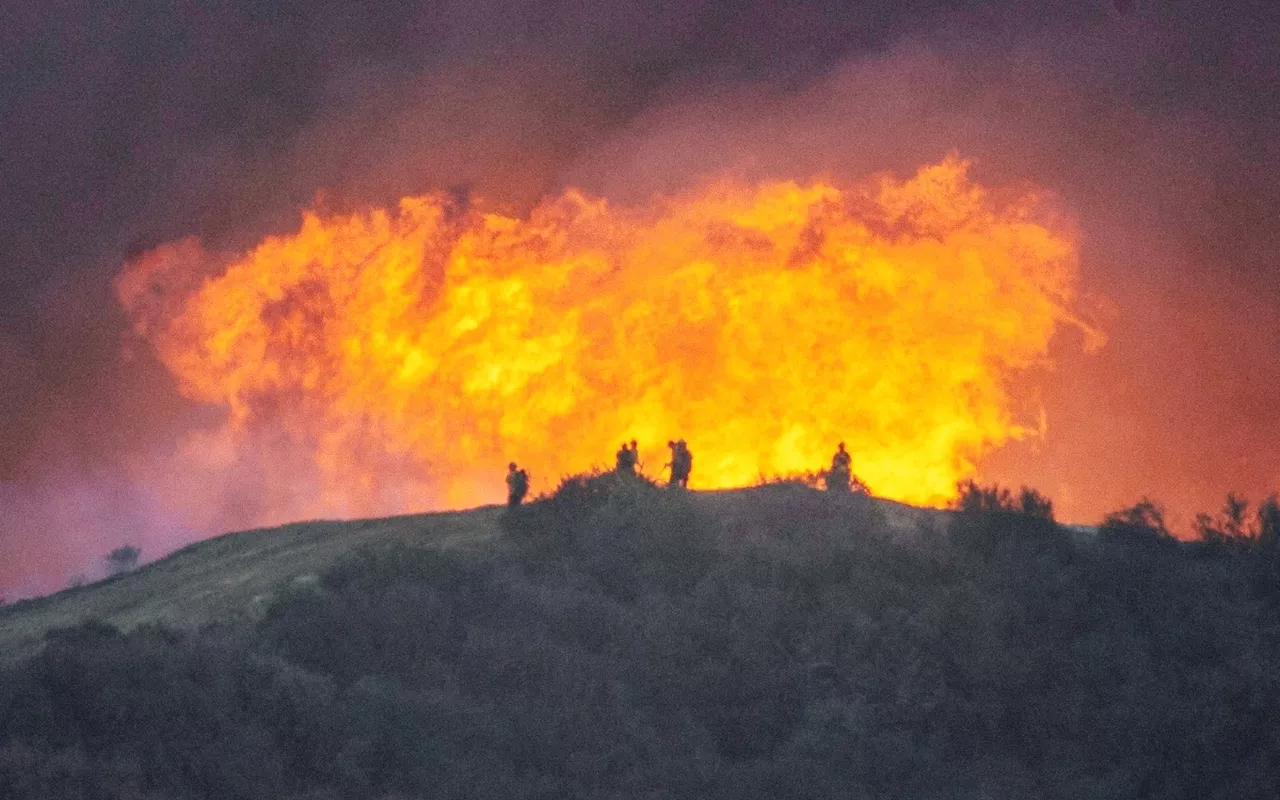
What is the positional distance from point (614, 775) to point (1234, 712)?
43.7 ft

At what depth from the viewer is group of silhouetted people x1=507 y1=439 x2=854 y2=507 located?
4462 cm

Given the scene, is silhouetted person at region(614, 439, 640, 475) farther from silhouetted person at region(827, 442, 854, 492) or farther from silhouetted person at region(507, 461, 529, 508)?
silhouetted person at region(827, 442, 854, 492)

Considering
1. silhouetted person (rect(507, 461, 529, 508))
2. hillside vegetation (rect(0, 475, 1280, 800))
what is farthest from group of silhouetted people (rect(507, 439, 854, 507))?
hillside vegetation (rect(0, 475, 1280, 800))

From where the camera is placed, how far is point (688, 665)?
34656 millimetres

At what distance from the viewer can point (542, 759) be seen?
30.8m

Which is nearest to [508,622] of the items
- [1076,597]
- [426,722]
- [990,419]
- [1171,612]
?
[426,722]

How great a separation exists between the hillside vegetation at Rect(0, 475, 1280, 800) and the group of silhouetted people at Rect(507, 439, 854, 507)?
1.73 metres

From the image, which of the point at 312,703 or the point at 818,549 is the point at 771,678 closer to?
the point at 818,549

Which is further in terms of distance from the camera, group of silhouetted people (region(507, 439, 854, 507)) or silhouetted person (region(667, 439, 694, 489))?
silhouetted person (region(667, 439, 694, 489))

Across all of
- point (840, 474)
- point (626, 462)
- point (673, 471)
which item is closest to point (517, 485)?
point (626, 462)

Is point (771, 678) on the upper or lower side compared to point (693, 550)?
lower

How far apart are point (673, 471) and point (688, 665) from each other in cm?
1238

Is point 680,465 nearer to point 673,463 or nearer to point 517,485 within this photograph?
point 673,463

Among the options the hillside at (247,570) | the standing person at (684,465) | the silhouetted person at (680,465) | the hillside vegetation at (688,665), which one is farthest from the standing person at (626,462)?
the hillside vegetation at (688,665)
